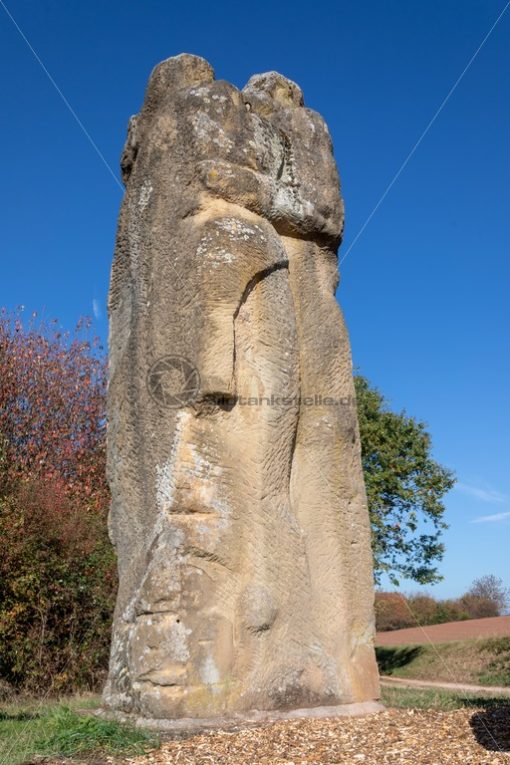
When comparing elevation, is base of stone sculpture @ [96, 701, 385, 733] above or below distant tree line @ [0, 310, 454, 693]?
below

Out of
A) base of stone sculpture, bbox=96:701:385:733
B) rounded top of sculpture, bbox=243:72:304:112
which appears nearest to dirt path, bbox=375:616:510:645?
base of stone sculpture, bbox=96:701:385:733

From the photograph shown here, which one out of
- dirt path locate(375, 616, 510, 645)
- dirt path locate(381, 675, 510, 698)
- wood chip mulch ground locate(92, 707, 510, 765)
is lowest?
wood chip mulch ground locate(92, 707, 510, 765)

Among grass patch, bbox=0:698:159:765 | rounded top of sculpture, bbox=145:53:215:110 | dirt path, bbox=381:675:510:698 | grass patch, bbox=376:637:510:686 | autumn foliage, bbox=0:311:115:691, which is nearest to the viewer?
grass patch, bbox=0:698:159:765

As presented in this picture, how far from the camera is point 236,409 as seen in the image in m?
6.49

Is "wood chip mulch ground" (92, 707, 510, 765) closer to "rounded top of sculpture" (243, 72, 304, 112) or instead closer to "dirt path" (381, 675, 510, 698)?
"rounded top of sculpture" (243, 72, 304, 112)

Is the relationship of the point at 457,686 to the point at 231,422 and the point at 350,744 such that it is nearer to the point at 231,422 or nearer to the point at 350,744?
the point at 350,744

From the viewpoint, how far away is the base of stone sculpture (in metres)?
5.55

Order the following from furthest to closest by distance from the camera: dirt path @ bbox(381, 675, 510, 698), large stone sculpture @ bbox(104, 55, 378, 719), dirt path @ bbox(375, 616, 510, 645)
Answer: dirt path @ bbox(375, 616, 510, 645) < dirt path @ bbox(381, 675, 510, 698) < large stone sculpture @ bbox(104, 55, 378, 719)

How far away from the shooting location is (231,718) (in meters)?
5.68

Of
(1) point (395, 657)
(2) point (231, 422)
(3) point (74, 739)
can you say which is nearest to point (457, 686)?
(1) point (395, 657)

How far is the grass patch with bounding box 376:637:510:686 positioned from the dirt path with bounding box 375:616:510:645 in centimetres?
96

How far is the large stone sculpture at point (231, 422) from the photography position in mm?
5875

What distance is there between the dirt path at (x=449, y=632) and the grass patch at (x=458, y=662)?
0.96m

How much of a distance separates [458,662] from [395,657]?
148 inches
